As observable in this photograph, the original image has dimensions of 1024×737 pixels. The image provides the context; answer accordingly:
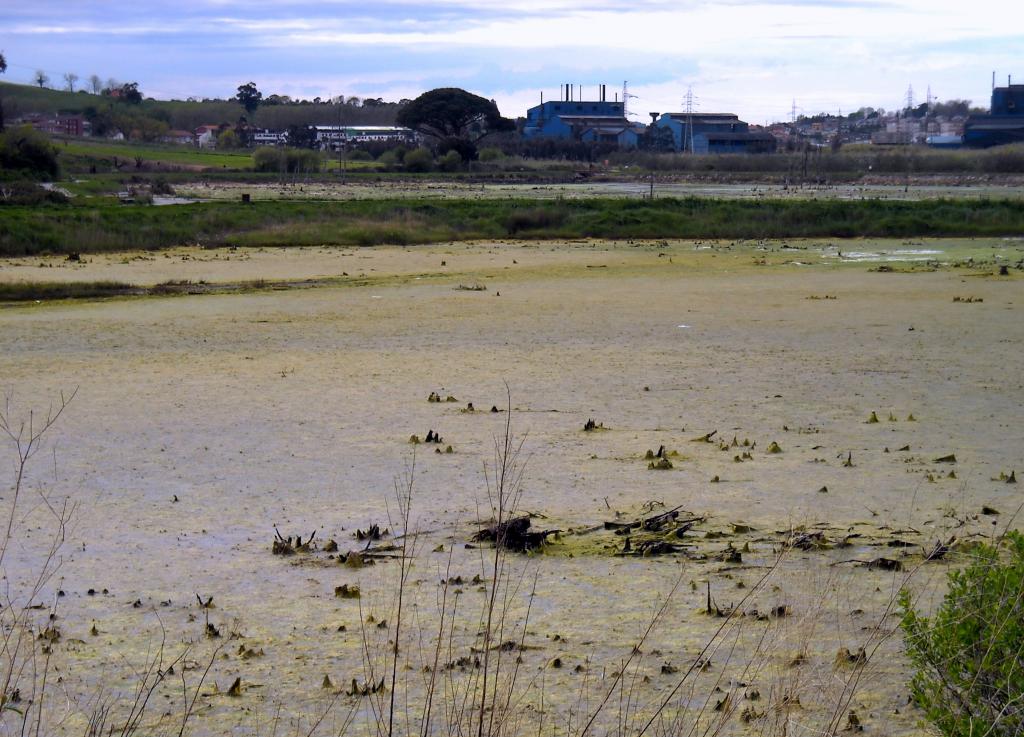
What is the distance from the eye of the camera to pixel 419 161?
85.8m

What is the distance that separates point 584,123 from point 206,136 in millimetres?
38682

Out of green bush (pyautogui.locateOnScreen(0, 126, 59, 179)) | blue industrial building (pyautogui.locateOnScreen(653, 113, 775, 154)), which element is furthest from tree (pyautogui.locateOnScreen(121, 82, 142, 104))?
green bush (pyautogui.locateOnScreen(0, 126, 59, 179))

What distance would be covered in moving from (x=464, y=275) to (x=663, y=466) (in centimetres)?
1644

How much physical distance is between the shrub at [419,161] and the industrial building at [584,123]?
1116 inches

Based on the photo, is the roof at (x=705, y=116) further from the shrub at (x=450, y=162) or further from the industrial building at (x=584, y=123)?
the shrub at (x=450, y=162)

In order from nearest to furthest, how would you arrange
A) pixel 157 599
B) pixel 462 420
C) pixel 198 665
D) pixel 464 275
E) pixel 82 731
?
pixel 82 731 → pixel 198 665 → pixel 157 599 → pixel 462 420 → pixel 464 275

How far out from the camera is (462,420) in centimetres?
1087

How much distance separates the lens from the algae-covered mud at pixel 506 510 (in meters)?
Result: 4.98

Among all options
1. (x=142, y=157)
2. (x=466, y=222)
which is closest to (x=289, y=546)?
(x=466, y=222)

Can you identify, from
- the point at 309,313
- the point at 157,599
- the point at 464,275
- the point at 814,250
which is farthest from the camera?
the point at 814,250

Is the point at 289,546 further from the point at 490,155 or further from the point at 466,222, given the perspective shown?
the point at 490,155

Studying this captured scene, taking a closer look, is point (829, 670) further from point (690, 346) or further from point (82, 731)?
point (690, 346)

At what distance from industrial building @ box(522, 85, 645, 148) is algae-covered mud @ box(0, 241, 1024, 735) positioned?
10008 cm

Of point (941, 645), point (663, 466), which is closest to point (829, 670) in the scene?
point (941, 645)
